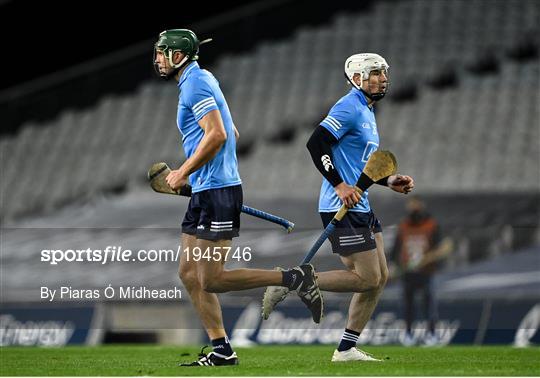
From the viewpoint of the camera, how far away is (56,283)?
8.75m

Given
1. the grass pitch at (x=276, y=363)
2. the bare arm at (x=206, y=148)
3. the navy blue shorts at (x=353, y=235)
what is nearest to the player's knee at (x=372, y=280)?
the navy blue shorts at (x=353, y=235)

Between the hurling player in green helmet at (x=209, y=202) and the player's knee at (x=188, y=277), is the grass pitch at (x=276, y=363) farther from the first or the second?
the player's knee at (x=188, y=277)

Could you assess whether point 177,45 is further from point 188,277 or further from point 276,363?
point 276,363

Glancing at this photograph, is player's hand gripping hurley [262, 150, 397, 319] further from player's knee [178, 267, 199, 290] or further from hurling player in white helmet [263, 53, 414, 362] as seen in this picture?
player's knee [178, 267, 199, 290]

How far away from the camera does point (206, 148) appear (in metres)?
7.19

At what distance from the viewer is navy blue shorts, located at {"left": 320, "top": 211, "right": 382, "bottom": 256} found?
25.3 feet

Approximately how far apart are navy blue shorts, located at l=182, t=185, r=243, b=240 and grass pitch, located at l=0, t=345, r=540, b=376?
0.82 meters

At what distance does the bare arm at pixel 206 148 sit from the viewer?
7.16 m

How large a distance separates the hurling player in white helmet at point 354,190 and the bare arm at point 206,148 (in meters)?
0.75

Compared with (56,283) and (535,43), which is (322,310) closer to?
(56,283)

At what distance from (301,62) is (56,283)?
13.0 meters

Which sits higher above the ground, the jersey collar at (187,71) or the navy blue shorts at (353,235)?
the jersey collar at (187,71)

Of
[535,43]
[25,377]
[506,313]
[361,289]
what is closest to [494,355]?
[361,289]

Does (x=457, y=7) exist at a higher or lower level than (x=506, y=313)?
higher
